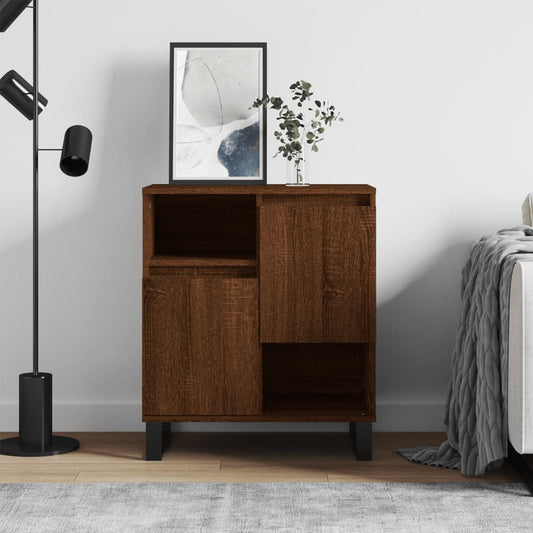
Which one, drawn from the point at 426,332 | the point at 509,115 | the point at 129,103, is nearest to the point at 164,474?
the point at 426,332

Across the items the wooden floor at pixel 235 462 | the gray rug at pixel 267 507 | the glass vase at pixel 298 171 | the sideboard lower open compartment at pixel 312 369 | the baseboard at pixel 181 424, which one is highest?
the glass vase at pixel 298 171

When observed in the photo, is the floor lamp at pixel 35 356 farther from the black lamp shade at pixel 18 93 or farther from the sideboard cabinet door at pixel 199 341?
the sideboard cabinet door at pixel 199 341

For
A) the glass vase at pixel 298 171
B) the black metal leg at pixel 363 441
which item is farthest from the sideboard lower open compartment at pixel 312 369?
the glass vase at pixel 298 171

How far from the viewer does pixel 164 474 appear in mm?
2525

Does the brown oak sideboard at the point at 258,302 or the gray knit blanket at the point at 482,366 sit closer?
the gray knit blanket at the point at 482,366

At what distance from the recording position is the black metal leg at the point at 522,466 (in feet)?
7.66

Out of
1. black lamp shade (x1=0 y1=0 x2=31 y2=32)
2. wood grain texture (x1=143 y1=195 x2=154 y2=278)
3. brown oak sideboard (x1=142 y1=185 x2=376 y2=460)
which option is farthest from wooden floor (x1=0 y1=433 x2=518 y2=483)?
black lamp shade (x1=0 y1=0 x2=31 y2=32)

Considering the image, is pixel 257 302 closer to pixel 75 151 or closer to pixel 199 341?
pixel 199 341

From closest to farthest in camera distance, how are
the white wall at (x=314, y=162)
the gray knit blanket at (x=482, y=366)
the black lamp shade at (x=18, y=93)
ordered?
the gray knit blanket at (x=482, y=366) < the black lamp shade at (x=18, y=93) < the white wall at (x=314, y=162)

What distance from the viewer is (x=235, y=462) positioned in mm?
2670

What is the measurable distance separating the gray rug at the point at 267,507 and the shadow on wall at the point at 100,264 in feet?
2.47

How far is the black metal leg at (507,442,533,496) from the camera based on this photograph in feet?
7.66

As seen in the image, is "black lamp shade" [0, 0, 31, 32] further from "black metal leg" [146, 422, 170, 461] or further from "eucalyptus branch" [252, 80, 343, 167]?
"black metal leg" [146, 422, 170, 461]

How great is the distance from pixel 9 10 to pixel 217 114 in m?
0.71
